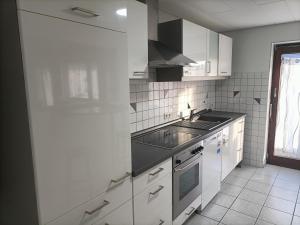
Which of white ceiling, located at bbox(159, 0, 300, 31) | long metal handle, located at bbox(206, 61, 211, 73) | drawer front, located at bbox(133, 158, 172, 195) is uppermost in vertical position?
white ceiling, located at bbox(159, 0, 300, 31)

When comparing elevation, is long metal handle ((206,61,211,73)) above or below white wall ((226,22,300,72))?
below

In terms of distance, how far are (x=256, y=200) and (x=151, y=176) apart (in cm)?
173

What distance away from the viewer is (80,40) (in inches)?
39.3

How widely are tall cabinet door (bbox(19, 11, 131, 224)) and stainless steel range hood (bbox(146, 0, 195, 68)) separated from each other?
0.65 m

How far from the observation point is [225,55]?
10.3 feet

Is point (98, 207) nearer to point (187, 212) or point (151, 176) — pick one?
point (151, 176)

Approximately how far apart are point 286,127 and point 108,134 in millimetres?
3276

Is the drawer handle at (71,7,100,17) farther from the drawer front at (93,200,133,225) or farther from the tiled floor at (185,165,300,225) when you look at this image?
the tiled floor at (185,165,300,225)

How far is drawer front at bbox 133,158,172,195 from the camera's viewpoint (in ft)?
4.72

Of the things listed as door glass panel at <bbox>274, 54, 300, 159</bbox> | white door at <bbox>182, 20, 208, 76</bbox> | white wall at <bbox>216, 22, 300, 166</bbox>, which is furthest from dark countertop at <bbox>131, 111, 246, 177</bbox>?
door glass panel at <bbox>274, 54, 300, 159</bbox>

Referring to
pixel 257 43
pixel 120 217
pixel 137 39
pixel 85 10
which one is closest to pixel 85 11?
pixel 85 10

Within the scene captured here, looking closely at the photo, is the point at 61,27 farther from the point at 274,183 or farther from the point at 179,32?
the point at 274,183

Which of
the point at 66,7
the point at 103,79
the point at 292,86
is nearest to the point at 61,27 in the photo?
the point at 66,7

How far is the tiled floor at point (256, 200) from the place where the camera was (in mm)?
2227
